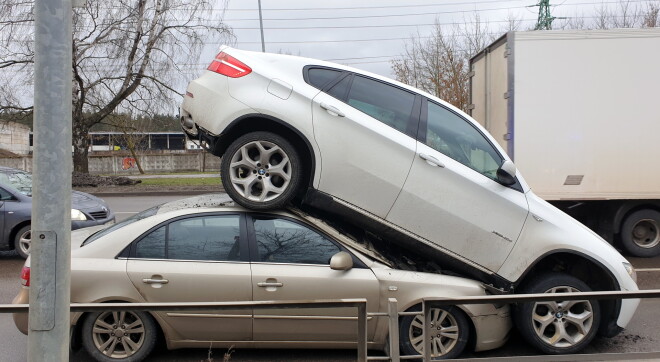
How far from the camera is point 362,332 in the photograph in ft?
10.6

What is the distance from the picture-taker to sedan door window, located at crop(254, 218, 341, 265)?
4.16 metres

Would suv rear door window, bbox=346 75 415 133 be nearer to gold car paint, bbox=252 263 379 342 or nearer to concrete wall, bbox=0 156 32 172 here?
gold car paint, bbox=252 263 379 342

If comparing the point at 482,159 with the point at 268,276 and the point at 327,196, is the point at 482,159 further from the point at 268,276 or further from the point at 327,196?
the point at 268,276

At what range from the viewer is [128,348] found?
4020 millimetres

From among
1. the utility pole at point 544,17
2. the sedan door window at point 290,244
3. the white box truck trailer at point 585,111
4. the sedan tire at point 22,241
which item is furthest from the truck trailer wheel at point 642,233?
the utility pole at point 544,17

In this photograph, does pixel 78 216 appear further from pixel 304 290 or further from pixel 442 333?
pixel 442 333

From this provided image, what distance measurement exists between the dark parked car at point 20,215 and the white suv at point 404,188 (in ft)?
17.1

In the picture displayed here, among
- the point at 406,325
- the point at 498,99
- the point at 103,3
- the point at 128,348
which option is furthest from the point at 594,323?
the point at 103,3

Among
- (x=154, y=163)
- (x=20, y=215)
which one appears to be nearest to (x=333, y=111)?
(x=20, y=215)

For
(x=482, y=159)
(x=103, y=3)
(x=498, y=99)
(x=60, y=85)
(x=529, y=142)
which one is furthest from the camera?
(x=103, y=3)

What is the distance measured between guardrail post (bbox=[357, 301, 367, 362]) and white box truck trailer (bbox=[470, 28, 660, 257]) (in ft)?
17.9

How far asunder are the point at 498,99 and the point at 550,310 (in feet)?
15.9

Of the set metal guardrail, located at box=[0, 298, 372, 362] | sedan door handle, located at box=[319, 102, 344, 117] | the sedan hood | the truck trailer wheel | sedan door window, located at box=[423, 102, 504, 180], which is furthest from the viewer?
the sedan hood

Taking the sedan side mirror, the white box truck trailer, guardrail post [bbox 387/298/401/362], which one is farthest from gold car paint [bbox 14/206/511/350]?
the white box truck trailer
